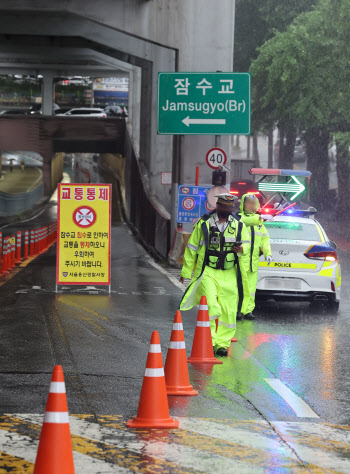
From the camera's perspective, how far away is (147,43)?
39562 mm

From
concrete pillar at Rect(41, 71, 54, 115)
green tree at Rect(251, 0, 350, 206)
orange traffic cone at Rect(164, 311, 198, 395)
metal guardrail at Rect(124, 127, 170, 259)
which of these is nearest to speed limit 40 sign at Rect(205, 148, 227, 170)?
metal guardrail at Rect(124, 127, 170, 259)

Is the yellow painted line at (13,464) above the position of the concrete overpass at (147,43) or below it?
below

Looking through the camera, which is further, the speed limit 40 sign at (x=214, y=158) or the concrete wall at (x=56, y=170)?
the concrete wall at (x=56, y=170)

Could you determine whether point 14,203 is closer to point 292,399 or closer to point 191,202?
point 191,202

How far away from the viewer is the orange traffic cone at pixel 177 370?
27.6ft

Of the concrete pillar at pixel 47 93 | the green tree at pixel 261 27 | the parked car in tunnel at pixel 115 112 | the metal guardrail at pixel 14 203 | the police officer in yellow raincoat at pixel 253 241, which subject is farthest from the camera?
the concrete pillar at pixel 47 93

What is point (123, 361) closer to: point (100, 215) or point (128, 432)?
point (128, 432)

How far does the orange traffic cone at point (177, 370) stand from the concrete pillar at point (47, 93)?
68.7 metres

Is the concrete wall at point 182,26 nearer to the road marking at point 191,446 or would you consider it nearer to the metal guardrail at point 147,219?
the metal guardrail at point 147,219

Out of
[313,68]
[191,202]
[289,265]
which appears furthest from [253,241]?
[313,68]

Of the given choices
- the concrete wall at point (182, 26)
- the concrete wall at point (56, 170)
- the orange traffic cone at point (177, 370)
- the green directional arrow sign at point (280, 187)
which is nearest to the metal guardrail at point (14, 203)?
the concrete wall at point (56, 170)

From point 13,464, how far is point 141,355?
4.63 meters

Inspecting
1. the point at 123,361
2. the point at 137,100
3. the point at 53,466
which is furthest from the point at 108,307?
the point at 137,100

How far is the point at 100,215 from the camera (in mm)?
17375
